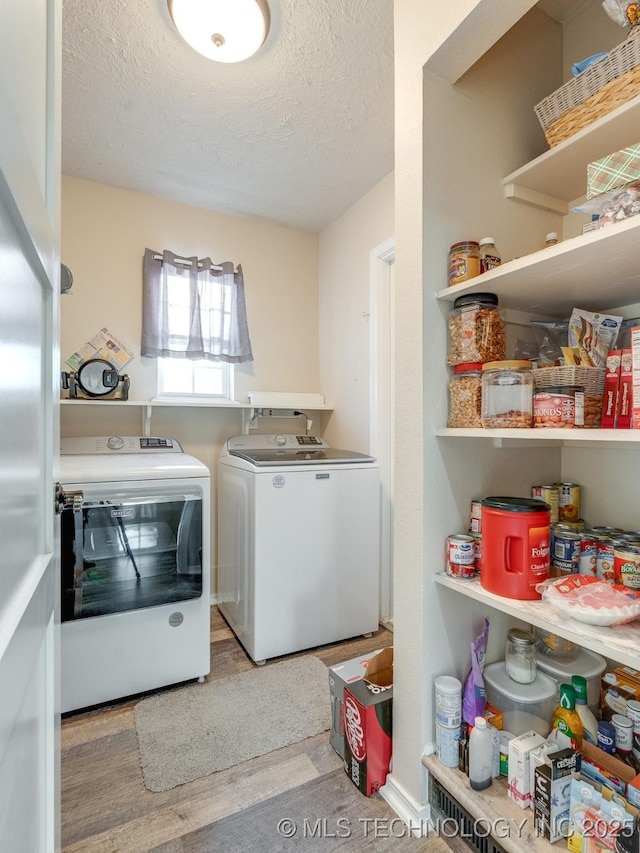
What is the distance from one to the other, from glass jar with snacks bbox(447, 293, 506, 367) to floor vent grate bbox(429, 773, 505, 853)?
3.91 feet

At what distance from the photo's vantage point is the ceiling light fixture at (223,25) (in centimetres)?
138

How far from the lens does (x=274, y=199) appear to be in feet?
8.52

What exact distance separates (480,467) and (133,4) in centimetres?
192

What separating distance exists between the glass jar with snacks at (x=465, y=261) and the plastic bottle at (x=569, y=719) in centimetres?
114

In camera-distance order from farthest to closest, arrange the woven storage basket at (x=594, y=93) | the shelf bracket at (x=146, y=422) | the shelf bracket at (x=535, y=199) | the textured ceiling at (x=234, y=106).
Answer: the shelf bracket at (x=146, y=422) → the textured ceiling at (x=234, y=106) → the shelf bracket at (x=535, y=199) → the woven storage basket at (x=594, y=93)

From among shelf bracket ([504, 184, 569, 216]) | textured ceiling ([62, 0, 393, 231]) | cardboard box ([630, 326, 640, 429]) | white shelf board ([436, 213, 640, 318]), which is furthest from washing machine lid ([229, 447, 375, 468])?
textured ceiling ([62, 0, 393, 231])

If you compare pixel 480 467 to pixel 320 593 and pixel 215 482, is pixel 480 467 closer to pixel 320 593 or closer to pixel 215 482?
pixel 320 593

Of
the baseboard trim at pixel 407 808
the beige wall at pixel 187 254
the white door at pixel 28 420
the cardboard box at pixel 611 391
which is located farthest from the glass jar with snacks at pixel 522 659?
the beige wall at pixel 187 254

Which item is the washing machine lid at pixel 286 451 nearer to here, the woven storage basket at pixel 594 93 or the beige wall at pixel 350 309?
the beige wall at pixel 350 309

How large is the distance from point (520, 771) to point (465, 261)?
1.32m

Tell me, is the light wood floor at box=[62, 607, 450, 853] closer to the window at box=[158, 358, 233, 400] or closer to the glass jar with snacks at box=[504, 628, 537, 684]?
the glass jar with snacks at box=[504, 628, 537, 684]

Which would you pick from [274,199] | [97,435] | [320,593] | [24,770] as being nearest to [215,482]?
[97,435]

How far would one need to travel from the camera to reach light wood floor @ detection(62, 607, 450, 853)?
3.83 ft

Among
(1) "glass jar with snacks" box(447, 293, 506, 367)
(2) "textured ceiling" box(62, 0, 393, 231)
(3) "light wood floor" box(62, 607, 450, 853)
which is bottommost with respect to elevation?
(3) "light wood floor" box(62, 607, 450, 853)
